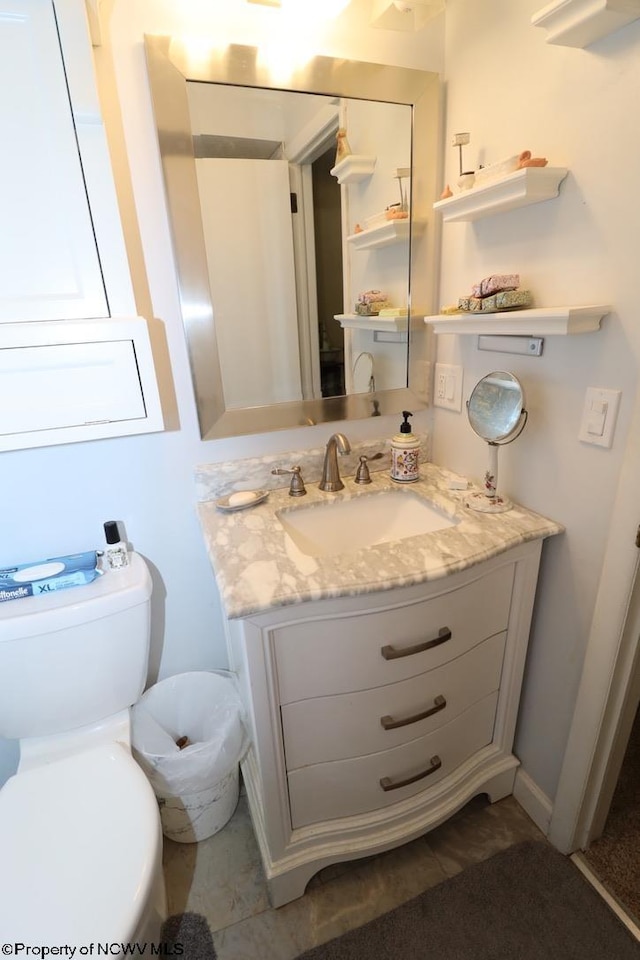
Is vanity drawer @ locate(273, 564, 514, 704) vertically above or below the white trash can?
above

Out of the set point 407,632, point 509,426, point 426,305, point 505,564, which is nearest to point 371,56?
point 426,305

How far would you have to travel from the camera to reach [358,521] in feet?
4.26

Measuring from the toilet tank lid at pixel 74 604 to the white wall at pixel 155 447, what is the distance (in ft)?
0.50

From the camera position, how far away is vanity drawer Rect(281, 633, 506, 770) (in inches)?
38.2

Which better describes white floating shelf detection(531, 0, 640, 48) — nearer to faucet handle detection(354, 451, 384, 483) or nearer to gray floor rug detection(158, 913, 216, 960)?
faucet handle detection(354, 451, 384, 483)

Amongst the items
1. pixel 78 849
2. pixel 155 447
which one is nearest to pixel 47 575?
pixel 155 447

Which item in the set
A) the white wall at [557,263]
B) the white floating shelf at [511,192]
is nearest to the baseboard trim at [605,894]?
the white wall at [557,263]

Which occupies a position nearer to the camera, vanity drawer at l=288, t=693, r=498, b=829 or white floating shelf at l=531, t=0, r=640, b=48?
white floating shelf at l=531, t=0, r=640, b=48

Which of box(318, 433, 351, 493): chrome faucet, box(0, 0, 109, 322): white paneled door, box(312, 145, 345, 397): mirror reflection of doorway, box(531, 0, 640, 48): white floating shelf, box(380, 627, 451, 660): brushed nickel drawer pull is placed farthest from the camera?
box(318, 433, 351, 493): chrome faucet

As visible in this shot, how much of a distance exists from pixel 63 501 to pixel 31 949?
830 millimetres

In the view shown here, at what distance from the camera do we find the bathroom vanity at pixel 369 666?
2.92 ft

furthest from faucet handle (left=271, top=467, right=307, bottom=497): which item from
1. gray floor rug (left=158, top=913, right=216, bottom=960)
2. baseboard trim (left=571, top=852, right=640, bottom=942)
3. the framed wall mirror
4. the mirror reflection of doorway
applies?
baseboard trim (left=571, top=852, right=640, bottom=942)

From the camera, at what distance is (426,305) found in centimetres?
135

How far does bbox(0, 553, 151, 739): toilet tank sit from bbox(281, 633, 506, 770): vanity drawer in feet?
1.43
